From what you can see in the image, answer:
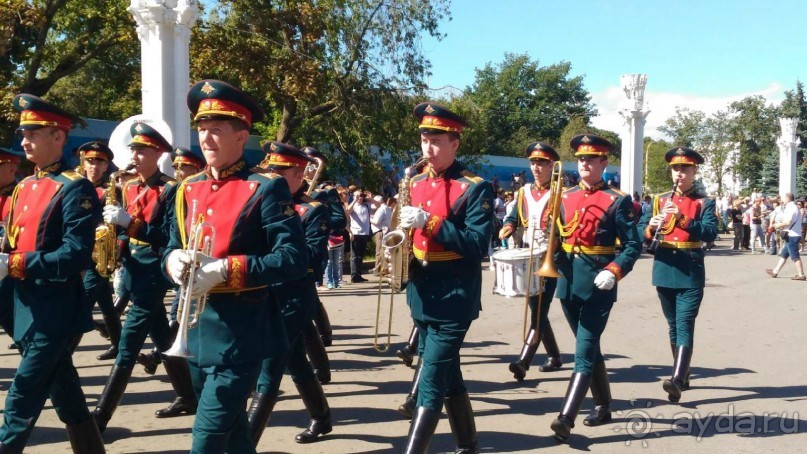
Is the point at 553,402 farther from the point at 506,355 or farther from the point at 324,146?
the point at 324,146

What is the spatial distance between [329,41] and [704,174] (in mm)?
34882

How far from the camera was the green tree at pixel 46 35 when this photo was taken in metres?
19.5

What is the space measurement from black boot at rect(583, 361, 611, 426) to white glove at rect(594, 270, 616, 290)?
0.71 meters

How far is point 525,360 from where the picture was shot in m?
7.71

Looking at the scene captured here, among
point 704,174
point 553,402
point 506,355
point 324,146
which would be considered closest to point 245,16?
point 324,146

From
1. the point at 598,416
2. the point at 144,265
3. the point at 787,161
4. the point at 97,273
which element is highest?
the point at 787,161

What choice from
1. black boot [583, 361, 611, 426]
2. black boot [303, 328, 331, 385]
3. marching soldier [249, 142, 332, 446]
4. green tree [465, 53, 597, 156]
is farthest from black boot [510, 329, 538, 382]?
green tree [465, 53, 597, 156]

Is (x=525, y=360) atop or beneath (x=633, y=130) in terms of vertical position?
beneath

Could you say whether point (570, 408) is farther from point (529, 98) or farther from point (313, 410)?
point (529, 98)

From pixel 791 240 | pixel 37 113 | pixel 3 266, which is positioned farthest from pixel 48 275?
pixel 791 240

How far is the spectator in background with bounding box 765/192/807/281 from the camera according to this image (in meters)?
18.4

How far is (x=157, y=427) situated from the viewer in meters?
6.00

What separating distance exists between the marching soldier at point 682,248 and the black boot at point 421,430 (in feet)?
9.90

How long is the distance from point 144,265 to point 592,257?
10.6 feet
